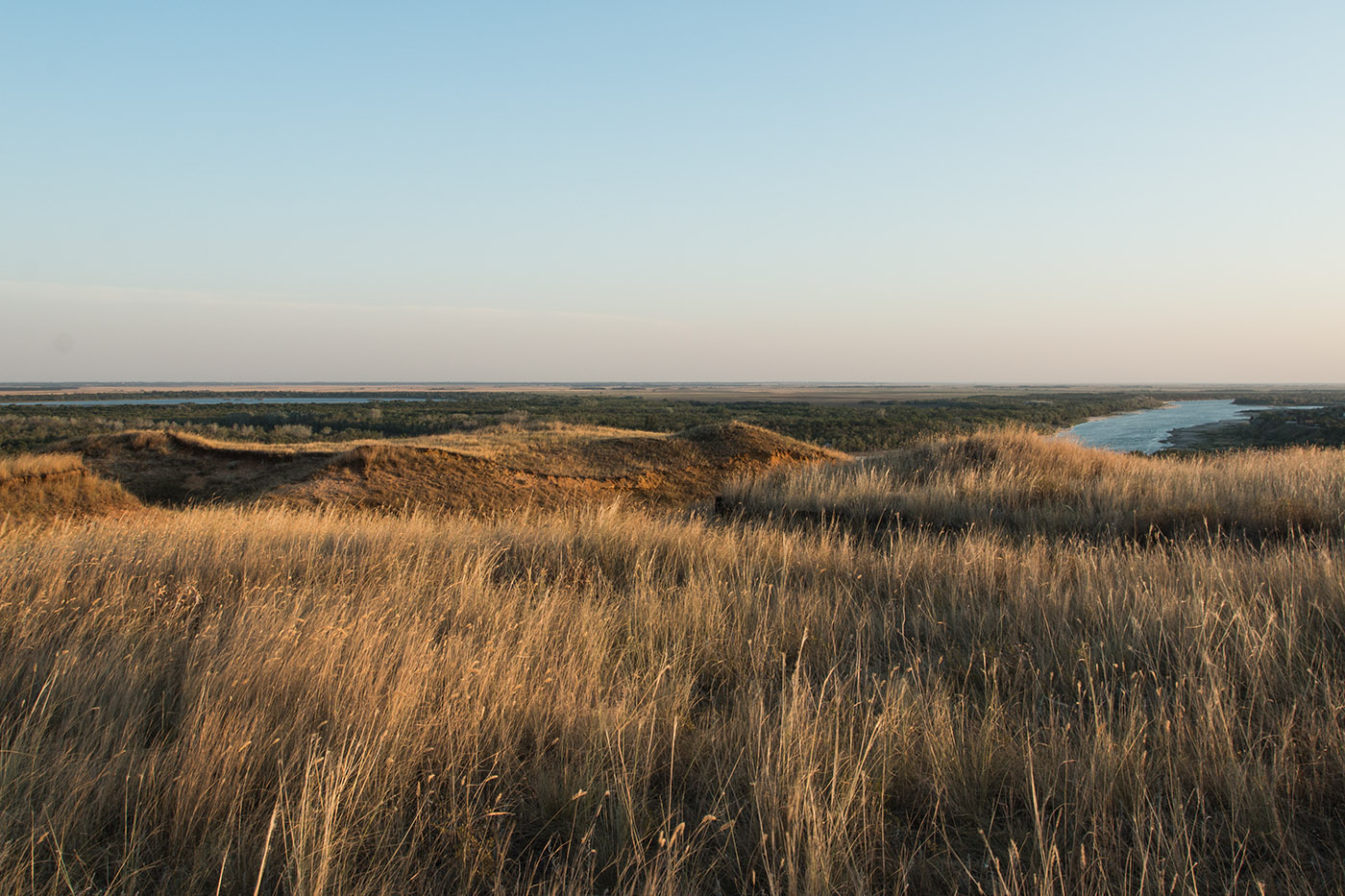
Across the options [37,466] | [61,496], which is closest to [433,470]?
[61,496]

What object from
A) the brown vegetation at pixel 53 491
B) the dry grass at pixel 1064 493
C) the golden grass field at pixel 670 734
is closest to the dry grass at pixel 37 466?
the brown vegetation at pixel 53 491

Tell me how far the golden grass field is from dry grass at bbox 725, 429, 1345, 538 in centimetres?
288

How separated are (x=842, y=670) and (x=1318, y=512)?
744 cm

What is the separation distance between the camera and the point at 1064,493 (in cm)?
1079

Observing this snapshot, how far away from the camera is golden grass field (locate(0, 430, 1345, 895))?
221 cm

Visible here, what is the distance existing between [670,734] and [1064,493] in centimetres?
997

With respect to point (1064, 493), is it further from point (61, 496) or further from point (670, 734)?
point (61, 496)

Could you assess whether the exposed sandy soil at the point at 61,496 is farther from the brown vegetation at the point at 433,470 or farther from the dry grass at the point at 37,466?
the brown vegetation at the point at 433,470

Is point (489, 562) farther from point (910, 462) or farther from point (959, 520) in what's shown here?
point (910, 462)

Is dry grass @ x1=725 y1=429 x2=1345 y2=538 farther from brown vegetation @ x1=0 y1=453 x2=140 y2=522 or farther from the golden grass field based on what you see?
brown vegetation @ x1=0 y1=453 x2=140 y2=522

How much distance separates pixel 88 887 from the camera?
1964 millimetres

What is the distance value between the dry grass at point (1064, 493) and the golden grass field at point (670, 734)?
288 centimetres

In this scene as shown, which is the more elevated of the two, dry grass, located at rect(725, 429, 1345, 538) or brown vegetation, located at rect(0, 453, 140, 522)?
dry grass, located at rect(725, 429, 1345, 538)

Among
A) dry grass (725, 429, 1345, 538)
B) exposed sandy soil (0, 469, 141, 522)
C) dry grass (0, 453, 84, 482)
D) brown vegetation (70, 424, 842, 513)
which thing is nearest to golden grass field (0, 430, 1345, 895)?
dry grass (725, 429, 1345, 538)
